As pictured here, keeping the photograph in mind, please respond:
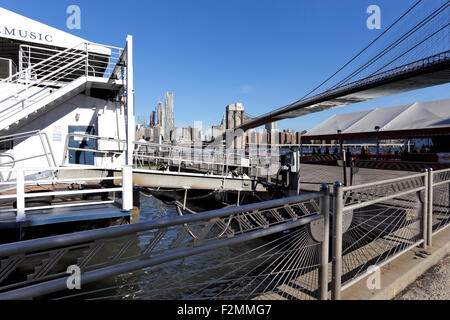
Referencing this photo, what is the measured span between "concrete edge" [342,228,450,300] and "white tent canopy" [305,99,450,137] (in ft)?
59.9

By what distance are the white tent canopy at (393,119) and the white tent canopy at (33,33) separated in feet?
67.9

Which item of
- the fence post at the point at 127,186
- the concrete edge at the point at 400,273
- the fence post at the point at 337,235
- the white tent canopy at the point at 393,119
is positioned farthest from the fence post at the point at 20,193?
the white tent canopy at the point at 393,119

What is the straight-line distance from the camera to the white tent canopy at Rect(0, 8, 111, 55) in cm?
986

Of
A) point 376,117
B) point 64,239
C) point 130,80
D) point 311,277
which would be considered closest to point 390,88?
point 376,117

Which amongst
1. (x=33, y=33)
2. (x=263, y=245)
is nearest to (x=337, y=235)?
(x=263, y=245)

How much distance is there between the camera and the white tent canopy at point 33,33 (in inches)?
388

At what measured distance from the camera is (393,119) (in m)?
22.4

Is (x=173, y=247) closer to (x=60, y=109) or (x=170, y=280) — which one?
(x=170, y=280)

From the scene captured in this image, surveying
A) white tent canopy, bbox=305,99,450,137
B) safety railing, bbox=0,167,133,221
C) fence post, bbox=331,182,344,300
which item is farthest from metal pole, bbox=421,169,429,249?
white tent canopy, bbox=305,99,450,137

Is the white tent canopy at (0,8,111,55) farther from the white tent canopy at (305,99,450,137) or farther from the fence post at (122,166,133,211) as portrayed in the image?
the white tent canopy at (305,99,450,137)
